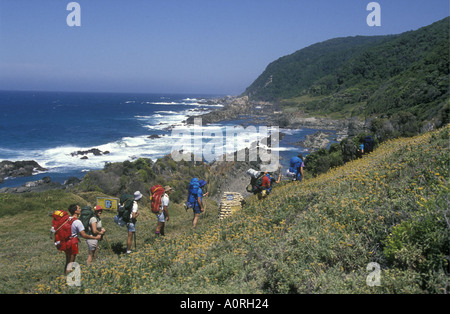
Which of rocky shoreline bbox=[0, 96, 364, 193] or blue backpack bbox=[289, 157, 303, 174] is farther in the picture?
rocky shoreline bbox=[0, 96, 364, 193]

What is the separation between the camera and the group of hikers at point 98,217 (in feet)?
22.2

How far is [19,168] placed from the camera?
144ft

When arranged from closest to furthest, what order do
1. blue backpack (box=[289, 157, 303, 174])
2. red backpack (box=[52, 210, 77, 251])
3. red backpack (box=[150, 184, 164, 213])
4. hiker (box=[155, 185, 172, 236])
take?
red backpack (box=[52, 210, 77, 251]) < red backpack (box=[150, 184, 164, 213]) < hiker (box=[155, 185, 172, 236]) < blue backpack (box=[289, 157, 303, 174])

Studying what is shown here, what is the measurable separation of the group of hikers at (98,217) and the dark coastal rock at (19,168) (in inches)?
1618

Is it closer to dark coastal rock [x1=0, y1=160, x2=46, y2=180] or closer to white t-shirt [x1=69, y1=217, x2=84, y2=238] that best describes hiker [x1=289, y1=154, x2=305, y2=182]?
white t-shirt [x1=69, y1=217, x2=84, y2=238]

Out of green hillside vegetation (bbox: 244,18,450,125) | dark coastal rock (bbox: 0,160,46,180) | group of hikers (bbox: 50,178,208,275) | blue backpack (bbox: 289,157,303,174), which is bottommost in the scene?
dark coastal rock (bbox: 0,160,46,180)

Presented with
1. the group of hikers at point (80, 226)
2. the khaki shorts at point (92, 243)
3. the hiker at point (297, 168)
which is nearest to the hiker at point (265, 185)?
the hiker at point (297, 168)

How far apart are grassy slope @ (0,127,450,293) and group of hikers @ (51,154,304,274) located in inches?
28.4

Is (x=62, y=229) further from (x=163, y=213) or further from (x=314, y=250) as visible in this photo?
(x=314, y=250)

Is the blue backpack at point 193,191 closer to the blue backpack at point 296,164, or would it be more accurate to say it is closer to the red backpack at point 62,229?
the red backpack at point 62,229

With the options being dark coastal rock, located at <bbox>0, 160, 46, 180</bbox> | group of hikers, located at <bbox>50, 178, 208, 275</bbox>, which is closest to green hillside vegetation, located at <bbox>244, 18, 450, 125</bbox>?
group of hikers, located at <bbox>50, 178, 208, 275</bbox>

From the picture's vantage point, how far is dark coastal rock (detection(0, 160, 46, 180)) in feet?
139
